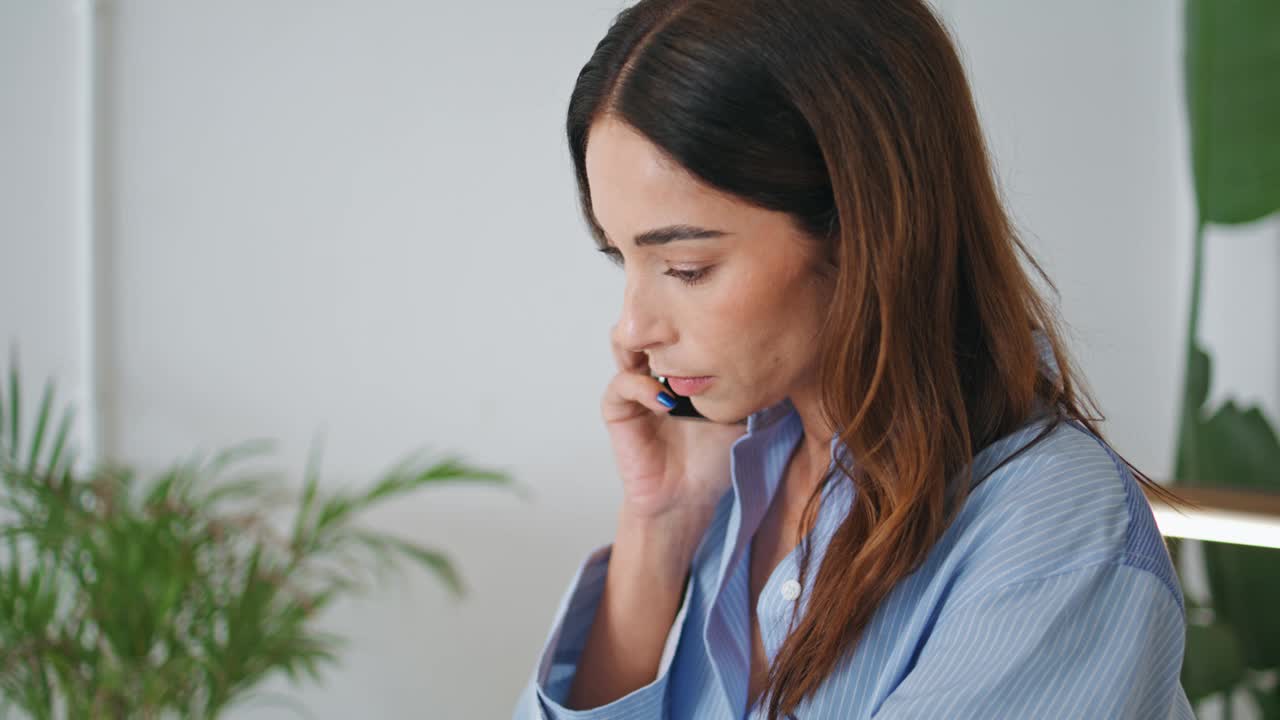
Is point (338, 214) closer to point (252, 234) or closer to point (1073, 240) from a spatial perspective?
point (252, 234)

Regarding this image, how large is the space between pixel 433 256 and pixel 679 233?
1.65 m

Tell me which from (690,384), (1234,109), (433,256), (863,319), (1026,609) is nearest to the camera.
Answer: (1026,609)

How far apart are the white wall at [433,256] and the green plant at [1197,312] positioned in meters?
0.42

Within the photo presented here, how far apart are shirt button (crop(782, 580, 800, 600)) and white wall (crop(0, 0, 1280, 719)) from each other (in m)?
1.51

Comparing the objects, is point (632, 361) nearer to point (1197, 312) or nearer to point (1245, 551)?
point (1197, 312)

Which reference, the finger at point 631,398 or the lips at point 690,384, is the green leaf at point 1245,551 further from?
the lips at point 690,384

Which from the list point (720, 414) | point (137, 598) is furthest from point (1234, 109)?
point (137, 598)

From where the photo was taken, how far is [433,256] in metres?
2.43

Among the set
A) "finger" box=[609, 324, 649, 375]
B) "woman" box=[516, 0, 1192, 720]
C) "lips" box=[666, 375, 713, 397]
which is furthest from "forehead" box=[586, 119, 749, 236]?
"finger" box=[609, 324, 649, 375]

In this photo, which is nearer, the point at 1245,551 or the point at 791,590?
the point at 791,590

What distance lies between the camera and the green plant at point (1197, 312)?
5.95 ft

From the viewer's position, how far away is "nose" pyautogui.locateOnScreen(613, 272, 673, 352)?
0.92 meters

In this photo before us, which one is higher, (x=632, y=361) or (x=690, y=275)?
(x=690, y=275)

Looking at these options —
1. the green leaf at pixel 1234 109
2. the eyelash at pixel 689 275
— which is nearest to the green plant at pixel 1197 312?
the green leaf at pixel 1234 109
